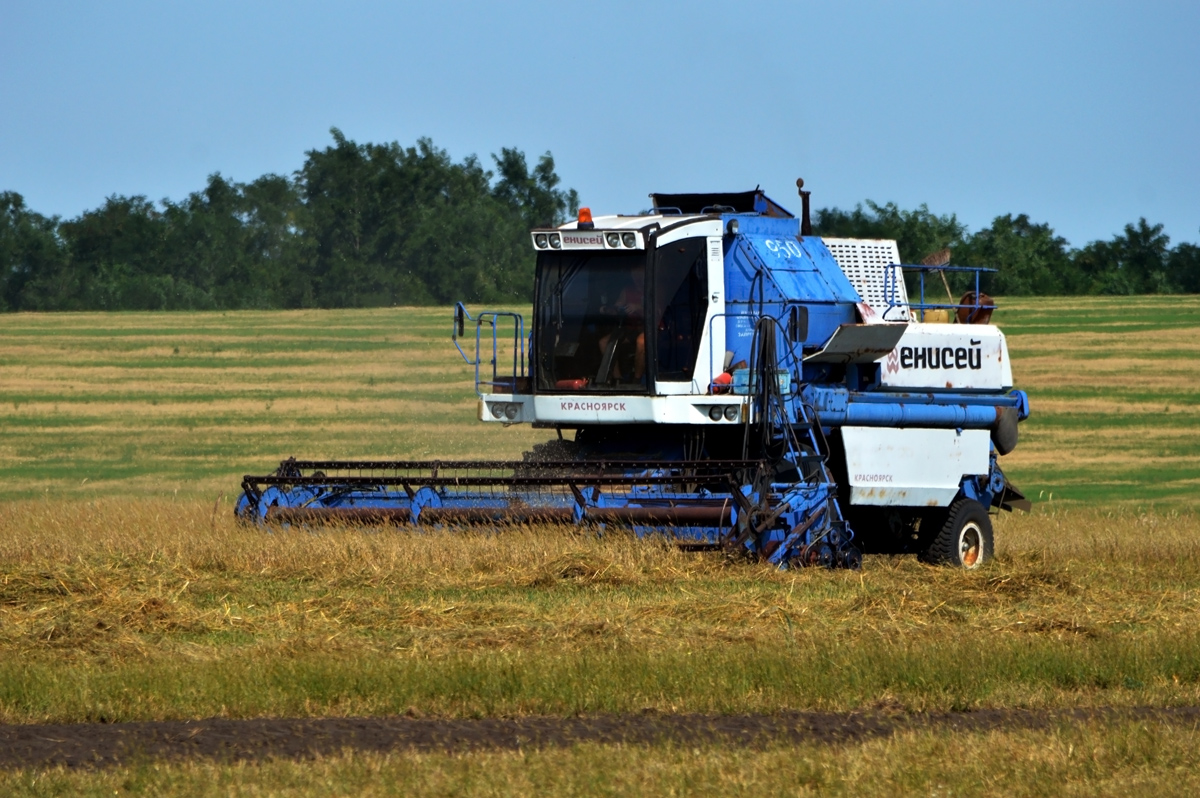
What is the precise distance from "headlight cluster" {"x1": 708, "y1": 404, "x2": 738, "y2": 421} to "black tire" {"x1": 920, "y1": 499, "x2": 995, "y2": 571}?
2.49 meters

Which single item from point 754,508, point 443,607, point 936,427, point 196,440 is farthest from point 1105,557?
point 196,440

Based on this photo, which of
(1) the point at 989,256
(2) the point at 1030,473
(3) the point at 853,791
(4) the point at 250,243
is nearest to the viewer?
(3) the point at 853,791

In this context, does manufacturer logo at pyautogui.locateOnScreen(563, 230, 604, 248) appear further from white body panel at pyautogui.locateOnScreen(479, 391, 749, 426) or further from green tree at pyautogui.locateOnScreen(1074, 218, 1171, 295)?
green tree at pyautogui.locateOnScreen(1074, 218, 1171, 295)

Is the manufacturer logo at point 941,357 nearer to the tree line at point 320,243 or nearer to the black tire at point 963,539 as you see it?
the black tire at point 963,539

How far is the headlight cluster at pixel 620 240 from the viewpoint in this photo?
45.0ft

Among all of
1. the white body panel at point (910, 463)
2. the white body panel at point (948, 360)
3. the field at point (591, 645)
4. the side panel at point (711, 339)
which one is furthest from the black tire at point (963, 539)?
the side panel at point (711, 339)

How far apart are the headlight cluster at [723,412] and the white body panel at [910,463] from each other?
1.08 m

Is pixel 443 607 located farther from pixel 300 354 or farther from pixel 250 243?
pixel 250 243

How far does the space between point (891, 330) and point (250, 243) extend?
178 ft

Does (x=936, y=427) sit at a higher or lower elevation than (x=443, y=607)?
higher

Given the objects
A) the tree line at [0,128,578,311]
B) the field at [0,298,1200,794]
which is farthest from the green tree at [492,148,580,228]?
the field at [0,298,1200,794]

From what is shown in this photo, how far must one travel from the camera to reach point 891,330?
1403cm

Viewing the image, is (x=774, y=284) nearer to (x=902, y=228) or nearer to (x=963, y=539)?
(x=963, y=539)

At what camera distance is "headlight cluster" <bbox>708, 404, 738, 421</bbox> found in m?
13.5
